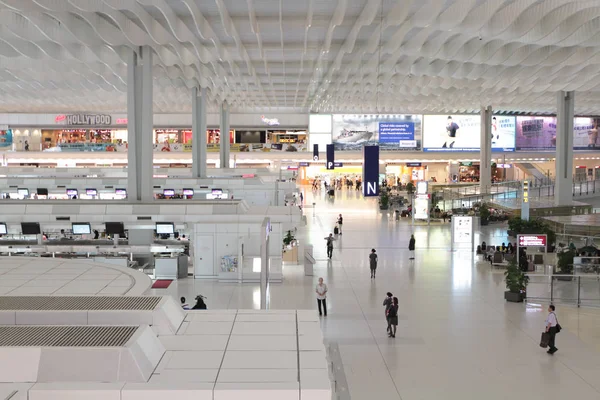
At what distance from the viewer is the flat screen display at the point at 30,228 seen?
20.0m

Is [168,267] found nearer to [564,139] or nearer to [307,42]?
[307,42]

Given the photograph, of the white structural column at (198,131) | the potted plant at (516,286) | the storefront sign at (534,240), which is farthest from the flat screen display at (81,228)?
the white structural column at (198,131)

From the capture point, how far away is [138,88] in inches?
851

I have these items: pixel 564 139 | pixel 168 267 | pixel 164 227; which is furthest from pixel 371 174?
pixel 564 139

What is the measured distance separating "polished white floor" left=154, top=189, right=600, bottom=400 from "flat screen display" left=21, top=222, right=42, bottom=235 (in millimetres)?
4805

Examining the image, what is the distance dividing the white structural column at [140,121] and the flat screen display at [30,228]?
125 inches

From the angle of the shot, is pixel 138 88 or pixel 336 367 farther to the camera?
pixel 138 88

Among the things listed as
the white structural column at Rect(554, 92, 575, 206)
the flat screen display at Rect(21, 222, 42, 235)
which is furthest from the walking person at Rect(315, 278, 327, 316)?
the white structural column at Rect(554, 92, 575, 206)

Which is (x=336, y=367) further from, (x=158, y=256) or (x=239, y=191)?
(x=239, y=191)

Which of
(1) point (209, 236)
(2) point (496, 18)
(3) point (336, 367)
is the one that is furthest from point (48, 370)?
(2) point (496, 18)

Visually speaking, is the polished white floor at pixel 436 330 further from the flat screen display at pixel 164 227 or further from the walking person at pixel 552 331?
the flat screen display at pixel 164 227

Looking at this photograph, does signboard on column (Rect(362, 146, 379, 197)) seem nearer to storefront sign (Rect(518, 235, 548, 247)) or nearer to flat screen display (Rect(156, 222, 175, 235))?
flat screen display (Rect(156, 222, 175, 235))

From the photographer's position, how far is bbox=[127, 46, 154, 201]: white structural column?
21.4 metres

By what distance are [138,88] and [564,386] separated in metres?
15.8
